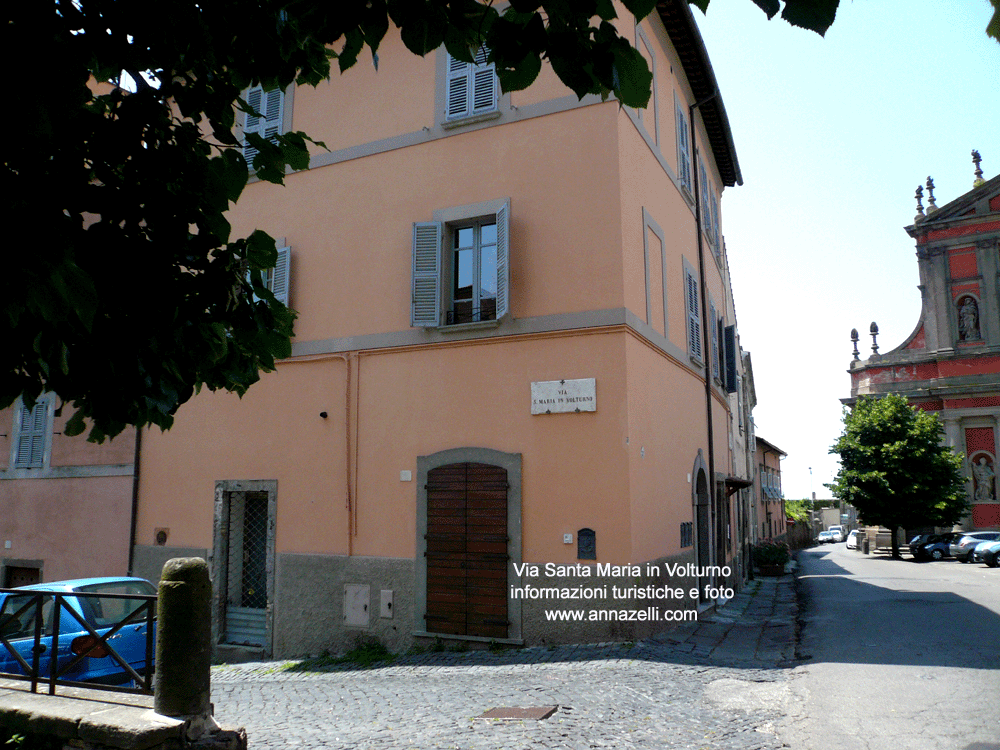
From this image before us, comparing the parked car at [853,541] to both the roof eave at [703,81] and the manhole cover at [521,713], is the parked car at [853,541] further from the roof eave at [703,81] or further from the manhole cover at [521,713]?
the manhole cover at [521,713]

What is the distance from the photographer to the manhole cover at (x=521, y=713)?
6.31 metres

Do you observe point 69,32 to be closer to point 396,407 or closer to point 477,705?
point 477,705

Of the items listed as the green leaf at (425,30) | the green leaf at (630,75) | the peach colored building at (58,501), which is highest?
the green leaf at (425,30)

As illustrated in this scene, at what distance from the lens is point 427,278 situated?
→ 10.7 metres

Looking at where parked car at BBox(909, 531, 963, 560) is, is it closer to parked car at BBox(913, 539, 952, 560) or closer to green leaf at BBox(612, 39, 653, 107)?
parked car at BBox(913, 539, 952, 560)

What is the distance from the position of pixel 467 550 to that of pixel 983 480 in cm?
3467

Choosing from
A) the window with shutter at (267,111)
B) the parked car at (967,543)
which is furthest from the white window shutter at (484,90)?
the parked car at (967,543)

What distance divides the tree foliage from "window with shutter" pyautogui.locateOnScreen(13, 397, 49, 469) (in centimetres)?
1233

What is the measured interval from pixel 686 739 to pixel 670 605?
491 cm

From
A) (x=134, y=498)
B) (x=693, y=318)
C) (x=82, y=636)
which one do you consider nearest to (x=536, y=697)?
(x=82, y=636)

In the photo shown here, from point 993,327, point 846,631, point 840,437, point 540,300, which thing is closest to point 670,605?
point 846,631

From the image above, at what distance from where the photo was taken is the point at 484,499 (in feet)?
33.1

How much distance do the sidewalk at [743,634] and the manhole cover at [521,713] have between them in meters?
3.30

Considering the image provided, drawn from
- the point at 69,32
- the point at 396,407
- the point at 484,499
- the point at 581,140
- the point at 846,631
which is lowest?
the point at 846,631
